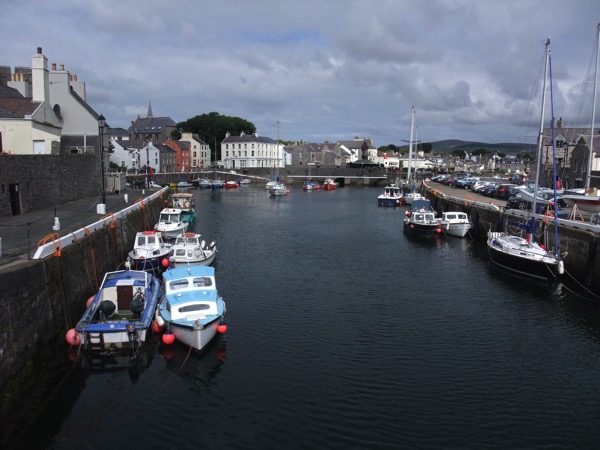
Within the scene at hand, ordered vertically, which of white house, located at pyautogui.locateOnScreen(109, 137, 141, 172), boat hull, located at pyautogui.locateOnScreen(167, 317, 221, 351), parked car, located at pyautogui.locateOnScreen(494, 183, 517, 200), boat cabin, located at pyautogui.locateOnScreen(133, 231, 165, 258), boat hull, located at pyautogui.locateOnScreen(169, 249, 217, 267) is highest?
white house, located at pyautogui.locateOnScreen(109, 137, 141, 172)

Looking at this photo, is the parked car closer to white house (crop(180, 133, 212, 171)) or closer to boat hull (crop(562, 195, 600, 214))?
boat hull (crop(562, 195, 600, 214))

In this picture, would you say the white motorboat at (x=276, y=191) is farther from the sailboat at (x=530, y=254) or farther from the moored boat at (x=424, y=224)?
the sailboat at (x=530, y=254)

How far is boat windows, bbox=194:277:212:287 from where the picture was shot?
2397cm

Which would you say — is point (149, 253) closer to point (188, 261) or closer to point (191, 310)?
point (188, 261)

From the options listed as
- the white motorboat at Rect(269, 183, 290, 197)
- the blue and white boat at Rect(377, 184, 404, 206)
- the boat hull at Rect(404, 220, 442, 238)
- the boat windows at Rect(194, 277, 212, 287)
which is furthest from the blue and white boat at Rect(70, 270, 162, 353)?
the white motorboat at Rect(269, 183, 290, 197)

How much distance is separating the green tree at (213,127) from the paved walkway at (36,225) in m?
133

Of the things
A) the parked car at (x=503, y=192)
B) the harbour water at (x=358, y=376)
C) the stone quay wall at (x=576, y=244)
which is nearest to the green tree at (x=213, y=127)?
the parked car at (x=503, y=192)

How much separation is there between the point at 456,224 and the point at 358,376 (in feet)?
117

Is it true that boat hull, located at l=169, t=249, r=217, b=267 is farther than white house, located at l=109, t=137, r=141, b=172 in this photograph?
No

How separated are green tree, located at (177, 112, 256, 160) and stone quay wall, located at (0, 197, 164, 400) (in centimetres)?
14885

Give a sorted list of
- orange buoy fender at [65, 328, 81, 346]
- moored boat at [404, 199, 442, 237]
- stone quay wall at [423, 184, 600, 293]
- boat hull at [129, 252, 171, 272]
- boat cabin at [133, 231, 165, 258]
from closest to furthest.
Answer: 1. orange buoy fender at [65, 328, 81, 346]
2. stone quay wall at [423, 184, 600, 293]
3. boat hull at [129, 252, 171, 272]
4. boat cabin at [133, 231, 165, 258]
5. moored boat at [404, 199, 442, 237]

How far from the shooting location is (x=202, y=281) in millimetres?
24156

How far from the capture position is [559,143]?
239ft

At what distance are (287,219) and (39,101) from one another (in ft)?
109
